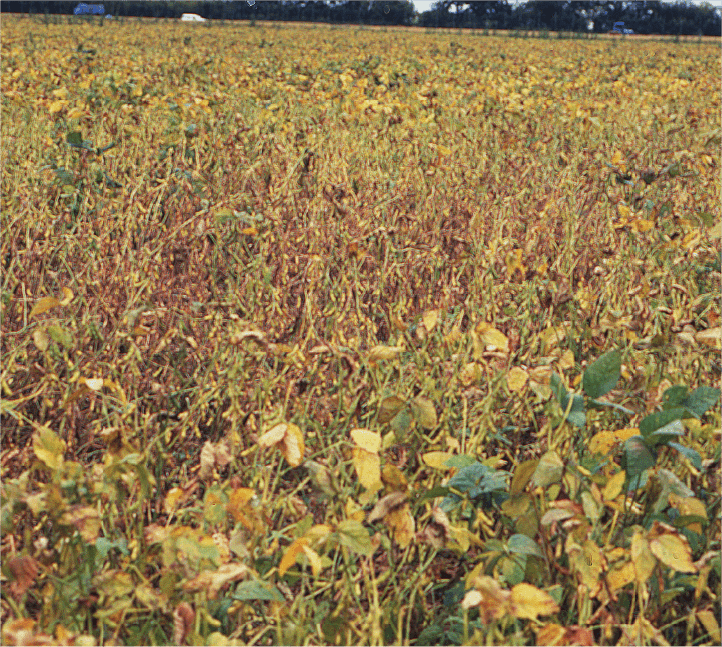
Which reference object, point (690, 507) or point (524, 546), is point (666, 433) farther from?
point (524, 546)

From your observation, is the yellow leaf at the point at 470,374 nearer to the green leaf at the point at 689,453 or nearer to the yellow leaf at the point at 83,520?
the green leaf at the point at 689,453

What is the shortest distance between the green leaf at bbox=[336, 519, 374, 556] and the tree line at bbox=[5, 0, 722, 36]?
44.3 metres

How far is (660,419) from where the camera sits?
49.3 inches

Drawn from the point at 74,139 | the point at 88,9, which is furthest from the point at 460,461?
the point at 88,9

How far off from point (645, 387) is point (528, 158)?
2.91 metres

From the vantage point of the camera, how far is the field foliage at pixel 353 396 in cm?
115

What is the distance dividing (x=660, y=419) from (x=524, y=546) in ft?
1.00

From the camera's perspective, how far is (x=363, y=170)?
153 inches

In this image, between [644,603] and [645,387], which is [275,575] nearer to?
[644,603]

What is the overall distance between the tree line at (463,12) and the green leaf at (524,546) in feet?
145

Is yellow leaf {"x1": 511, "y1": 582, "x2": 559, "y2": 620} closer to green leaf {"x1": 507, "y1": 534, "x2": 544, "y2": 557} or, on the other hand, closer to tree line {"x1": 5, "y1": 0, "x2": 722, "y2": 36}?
green leaf {"x1": 507, "y1": 534, "x2": 544, "y2": 557}

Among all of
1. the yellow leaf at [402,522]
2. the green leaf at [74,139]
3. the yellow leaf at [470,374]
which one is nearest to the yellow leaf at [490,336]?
the yellow leaf at [470,374]

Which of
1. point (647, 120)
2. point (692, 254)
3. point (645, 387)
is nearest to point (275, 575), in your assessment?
point (645, 387)

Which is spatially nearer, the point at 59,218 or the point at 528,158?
the point at 59,218
